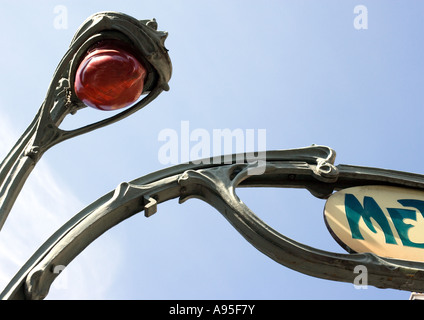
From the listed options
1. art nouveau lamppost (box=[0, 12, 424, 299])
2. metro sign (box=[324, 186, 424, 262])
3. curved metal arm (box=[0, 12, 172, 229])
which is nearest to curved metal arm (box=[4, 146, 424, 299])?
art nouveau lamppost (box=[0, 12, 424, 299])

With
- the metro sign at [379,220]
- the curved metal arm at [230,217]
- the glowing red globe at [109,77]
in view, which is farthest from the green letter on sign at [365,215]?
the glowing red globe at [109,77]

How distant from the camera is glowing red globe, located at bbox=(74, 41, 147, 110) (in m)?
4.19

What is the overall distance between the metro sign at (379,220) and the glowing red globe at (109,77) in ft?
5.01

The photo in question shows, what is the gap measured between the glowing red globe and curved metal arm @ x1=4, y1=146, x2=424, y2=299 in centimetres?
54

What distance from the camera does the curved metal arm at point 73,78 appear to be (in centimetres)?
424

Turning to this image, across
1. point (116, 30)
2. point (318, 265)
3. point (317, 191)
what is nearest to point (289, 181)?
point (317, 191)

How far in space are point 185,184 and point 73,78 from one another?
996 millimetres

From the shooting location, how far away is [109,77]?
13.7 feet

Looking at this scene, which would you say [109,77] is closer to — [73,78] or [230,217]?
[73,78]

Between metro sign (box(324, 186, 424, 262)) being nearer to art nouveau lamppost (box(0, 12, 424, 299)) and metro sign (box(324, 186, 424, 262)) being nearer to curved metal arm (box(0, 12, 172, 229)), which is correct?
art nouveau lamppost (box(0, 12, 424, 299))

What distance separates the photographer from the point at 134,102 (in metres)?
4.42

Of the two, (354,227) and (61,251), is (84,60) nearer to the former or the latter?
(61,251)

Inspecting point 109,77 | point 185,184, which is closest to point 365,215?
point 185,184

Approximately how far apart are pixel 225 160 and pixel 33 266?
1535mm
